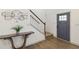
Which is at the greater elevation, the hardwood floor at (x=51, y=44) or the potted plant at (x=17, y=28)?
the potted plant at (x=17, y=28)

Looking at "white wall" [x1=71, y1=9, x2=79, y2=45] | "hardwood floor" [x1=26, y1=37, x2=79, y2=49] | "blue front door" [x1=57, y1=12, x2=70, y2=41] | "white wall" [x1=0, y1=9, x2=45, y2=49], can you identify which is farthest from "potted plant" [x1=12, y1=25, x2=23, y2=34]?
"white wall" [x1=71, y1=9, x2=79, y2=45]

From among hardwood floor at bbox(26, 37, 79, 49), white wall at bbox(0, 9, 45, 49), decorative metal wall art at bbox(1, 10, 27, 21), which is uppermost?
decorative metal wall art at bbox(1, 10, 27, 21)

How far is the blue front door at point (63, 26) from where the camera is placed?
1.51 meters

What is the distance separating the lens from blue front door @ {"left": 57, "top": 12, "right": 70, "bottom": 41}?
151 centimetres

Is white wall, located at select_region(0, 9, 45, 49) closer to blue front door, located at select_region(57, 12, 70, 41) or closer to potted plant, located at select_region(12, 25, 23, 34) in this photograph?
potted plant, located at select_region(12, 25, 23, 34)

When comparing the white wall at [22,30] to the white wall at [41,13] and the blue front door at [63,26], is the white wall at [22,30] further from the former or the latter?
the blue front door at [63,26]

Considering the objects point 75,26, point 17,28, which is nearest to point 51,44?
point 75,26

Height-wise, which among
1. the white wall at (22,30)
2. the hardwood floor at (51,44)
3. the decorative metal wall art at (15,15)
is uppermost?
the decorative metal wall art at (15,15)

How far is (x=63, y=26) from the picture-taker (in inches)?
60.8

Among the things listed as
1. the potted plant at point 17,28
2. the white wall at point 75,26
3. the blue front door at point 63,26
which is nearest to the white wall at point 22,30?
the potted plant at point 17,28
